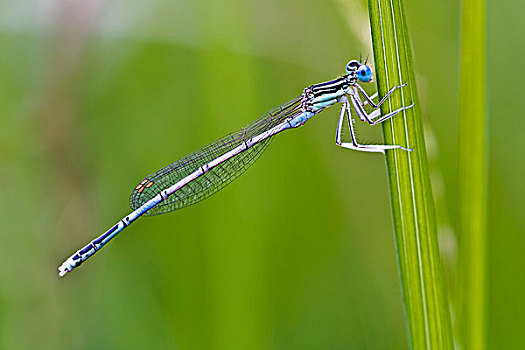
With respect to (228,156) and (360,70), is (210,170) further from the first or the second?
(360,70)

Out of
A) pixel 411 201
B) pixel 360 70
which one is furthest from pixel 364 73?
pixel 411 201

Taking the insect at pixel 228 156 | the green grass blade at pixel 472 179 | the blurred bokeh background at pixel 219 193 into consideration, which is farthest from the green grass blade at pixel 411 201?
the blurred bokeh background at pixel 219 193

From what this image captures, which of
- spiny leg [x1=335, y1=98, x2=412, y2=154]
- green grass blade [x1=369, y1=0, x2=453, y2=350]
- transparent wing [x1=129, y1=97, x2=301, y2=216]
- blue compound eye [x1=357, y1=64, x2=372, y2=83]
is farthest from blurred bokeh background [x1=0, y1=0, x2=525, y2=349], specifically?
green grass blade [x1=369, y1=0, x2=453, y2=350]

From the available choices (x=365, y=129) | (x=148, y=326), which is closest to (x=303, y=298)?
(x=148, y=326)

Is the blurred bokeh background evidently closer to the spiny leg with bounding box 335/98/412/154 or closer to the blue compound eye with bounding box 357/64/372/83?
the blue compound eye with bounding box 357/64/372/83

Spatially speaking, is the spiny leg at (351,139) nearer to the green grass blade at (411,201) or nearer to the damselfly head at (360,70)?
the damselfly head at (360,70)

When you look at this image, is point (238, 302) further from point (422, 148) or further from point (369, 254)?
point (422, 148)

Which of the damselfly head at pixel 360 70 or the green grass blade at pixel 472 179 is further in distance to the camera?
the damselfly head at pixel 360 70
